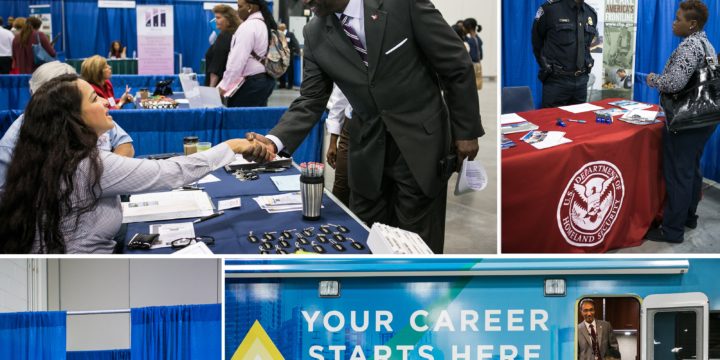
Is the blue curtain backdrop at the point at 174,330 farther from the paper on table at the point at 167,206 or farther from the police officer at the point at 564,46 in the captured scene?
the police officer at the point at 564,46

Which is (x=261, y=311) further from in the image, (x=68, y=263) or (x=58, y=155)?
(x=68, y=263)

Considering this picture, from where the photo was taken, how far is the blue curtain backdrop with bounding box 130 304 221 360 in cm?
238

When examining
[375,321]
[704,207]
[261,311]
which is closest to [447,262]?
[375,321]

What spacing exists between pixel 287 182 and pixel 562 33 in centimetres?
121

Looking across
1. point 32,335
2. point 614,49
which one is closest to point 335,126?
point 32,335

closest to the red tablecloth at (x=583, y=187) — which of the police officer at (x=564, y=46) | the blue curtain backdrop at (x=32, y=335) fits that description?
the police officer at (x=564, y=46)

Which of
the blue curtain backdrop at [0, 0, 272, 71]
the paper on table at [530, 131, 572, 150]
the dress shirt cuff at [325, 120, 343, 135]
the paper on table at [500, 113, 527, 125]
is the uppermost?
the blue curtain backdrop at [0, 0, 272, 71]

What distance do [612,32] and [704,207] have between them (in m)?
0.67

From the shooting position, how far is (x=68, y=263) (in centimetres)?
232

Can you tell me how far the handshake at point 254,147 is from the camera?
86.7 inches

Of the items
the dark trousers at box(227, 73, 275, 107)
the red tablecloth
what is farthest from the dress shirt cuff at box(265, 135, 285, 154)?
the dark trousers at box(227, 73, 275, 107)

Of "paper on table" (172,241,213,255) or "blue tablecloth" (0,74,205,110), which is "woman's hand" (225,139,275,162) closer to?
"paper on table" (172,241,213,255)

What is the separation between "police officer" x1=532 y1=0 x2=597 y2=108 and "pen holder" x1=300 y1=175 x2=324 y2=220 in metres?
0.67

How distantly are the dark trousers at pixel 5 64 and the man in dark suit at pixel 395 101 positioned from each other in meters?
8.11
